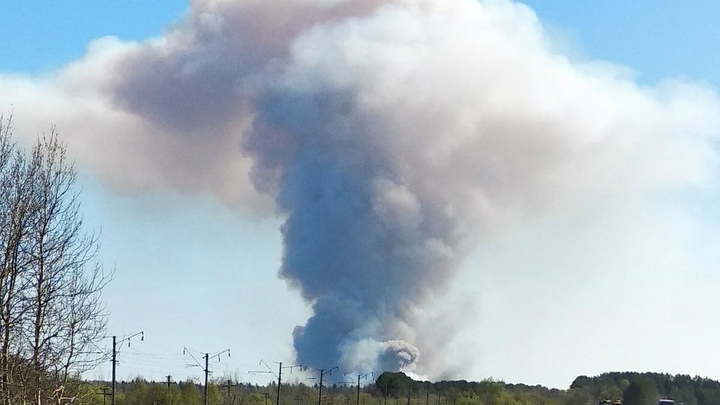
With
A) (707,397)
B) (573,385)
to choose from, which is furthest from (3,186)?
(573,385)

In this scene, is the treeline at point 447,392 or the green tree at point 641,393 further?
the green tree at point 641,393

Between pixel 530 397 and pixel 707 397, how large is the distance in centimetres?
2487

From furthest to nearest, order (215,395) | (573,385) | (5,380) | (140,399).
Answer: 1. (573,385)
2. (215,395)
3. (140,399)
4. (5,380)

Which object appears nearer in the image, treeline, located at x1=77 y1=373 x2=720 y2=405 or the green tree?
treeline, located at x1=77 y1=373 x2=720 y2=405

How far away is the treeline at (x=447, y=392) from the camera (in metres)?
115

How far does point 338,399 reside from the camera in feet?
456

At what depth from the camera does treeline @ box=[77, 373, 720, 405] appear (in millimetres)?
115125

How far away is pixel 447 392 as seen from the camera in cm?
16488

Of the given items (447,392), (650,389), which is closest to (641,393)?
(650,389)

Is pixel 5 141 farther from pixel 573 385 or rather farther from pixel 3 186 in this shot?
pixel 573 385

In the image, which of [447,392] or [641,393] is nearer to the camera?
[641,393]

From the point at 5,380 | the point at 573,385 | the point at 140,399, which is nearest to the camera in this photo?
the point at 5,380

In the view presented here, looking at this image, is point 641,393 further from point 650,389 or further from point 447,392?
point 447,392

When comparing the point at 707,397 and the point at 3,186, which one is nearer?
the point at 3,186
